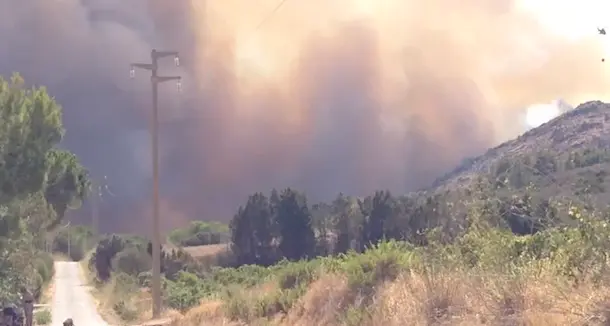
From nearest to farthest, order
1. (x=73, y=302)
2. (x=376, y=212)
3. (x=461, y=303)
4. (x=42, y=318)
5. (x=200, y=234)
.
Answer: (x=461, y=303) < (x=42, y=318) < (x=73, y=302) < (x=376, y=212) < (x=200, y=234)

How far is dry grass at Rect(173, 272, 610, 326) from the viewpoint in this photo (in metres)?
7.37

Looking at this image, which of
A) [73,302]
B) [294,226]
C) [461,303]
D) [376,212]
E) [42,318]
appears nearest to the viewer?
[461,303]

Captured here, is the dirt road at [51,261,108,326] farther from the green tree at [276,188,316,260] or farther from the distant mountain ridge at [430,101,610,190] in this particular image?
the distant mountain ridge at [430,101,610,190]

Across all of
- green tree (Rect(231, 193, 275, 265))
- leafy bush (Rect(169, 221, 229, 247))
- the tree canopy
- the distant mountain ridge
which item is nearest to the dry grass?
the tree canopy

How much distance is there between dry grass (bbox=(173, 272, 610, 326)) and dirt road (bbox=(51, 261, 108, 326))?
28.5 meters

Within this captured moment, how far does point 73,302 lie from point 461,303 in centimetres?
4786

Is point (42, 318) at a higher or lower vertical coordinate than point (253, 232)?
lower

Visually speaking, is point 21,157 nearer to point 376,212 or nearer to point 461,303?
point 461,303

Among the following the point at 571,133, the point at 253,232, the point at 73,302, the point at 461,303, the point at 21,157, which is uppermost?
the point at 571,133

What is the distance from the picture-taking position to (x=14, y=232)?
20.2 metres

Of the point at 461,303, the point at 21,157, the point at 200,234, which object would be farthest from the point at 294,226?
the point at 461,303

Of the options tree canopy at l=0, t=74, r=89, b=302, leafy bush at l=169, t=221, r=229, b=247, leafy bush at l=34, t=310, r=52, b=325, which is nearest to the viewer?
tree canopy at l=0, t=74, r=89, b=302

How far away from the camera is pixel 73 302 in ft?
177

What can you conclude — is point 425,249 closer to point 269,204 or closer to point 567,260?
point 567,260
